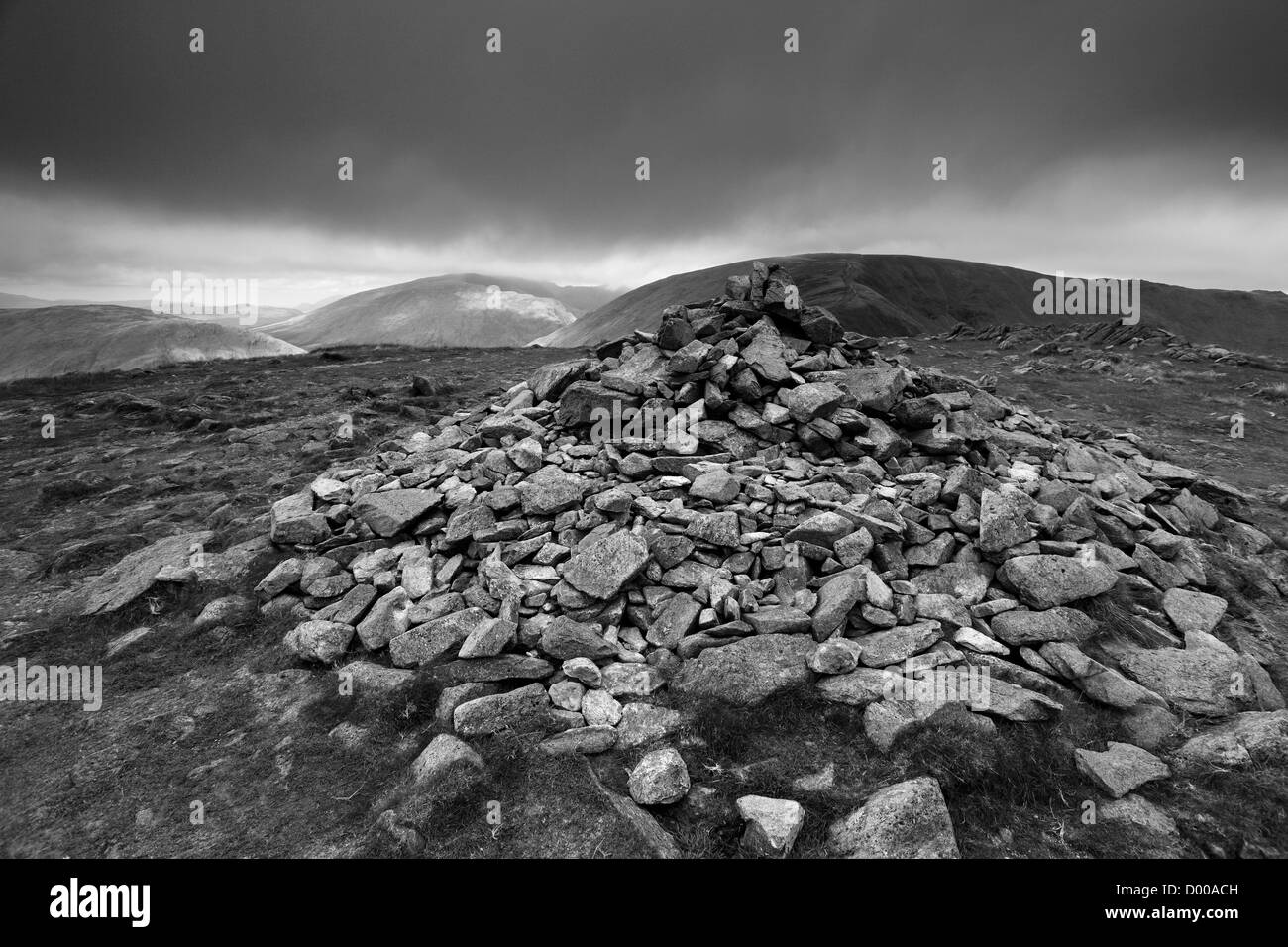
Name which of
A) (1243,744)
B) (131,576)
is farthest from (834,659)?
(131,576)

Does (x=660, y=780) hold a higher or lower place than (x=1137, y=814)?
higher

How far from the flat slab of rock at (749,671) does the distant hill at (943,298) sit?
115m

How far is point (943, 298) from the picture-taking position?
163250 mm

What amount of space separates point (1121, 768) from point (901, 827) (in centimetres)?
271

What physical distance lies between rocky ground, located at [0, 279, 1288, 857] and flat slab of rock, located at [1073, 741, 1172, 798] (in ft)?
0.11

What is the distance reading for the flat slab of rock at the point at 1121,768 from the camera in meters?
5.95

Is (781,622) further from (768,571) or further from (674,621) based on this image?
(674,621)

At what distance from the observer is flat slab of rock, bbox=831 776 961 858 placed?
5.36 m

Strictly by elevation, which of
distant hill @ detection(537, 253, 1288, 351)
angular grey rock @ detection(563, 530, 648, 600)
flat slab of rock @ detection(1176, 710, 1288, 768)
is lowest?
flat slab of rock @ detection(1176, 710, 1288, 768)

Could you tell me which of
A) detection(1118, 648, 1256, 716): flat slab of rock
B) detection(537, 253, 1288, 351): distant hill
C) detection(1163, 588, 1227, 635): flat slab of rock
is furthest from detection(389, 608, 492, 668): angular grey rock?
detection(537, 253, 1288, 351): distant hill

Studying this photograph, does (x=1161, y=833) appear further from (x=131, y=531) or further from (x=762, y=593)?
(x=131, y=531)

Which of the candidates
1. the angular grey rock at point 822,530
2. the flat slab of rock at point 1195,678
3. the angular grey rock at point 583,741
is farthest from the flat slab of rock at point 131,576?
the flat slab of rock at point 1195,678

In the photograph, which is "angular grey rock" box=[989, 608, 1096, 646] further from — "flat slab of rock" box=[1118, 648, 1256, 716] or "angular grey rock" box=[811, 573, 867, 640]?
"angular grey rock" box=[811, 573, 867, 640]

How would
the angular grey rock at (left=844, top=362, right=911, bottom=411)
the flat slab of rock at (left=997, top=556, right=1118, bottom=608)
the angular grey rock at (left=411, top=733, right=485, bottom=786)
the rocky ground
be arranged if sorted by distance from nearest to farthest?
1. the rocky ground
2. the angular grey rock at (left=411, top=733, right=485, bottom=786)
3. the flat slab of rock at (left=997, top=556, right=1118, bottom=608)
4. the angular grey rock at (left=844, top=362, right=911, bottom=411)
